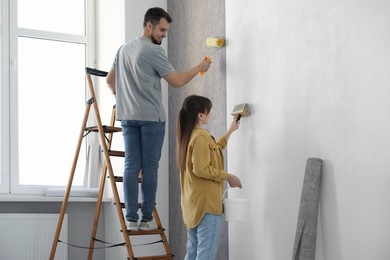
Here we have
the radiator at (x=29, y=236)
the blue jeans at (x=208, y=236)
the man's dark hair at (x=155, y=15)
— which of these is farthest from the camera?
the radiator at (x=29, y=236)

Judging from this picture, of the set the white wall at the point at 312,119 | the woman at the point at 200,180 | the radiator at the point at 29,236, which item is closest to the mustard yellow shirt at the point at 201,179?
the woman at the point at 200,180

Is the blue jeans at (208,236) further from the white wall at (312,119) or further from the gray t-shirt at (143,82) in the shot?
the gray t-shirt at (143,82)

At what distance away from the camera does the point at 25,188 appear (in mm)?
5047

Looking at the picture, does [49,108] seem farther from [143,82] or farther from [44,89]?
[143,82]

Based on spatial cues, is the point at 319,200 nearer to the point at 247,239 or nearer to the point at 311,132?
the point at 311,132

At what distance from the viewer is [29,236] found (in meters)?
4.82

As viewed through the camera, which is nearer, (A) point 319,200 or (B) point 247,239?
(A) point 319,200

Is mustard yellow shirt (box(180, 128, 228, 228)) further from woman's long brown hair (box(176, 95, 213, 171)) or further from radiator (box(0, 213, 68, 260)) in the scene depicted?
radiator (box(0, 213, 68, 260))

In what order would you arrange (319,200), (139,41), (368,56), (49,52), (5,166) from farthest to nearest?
(49,52), (5,166), (139,41), (319,200), (368,56)

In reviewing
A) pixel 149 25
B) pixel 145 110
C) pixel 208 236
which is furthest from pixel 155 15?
pixel 208 236

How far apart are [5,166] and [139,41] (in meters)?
1.96

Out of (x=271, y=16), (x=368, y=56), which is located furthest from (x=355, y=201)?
(x=271, y=16)

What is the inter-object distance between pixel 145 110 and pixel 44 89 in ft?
6.36

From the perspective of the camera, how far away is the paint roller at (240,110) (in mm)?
3684
